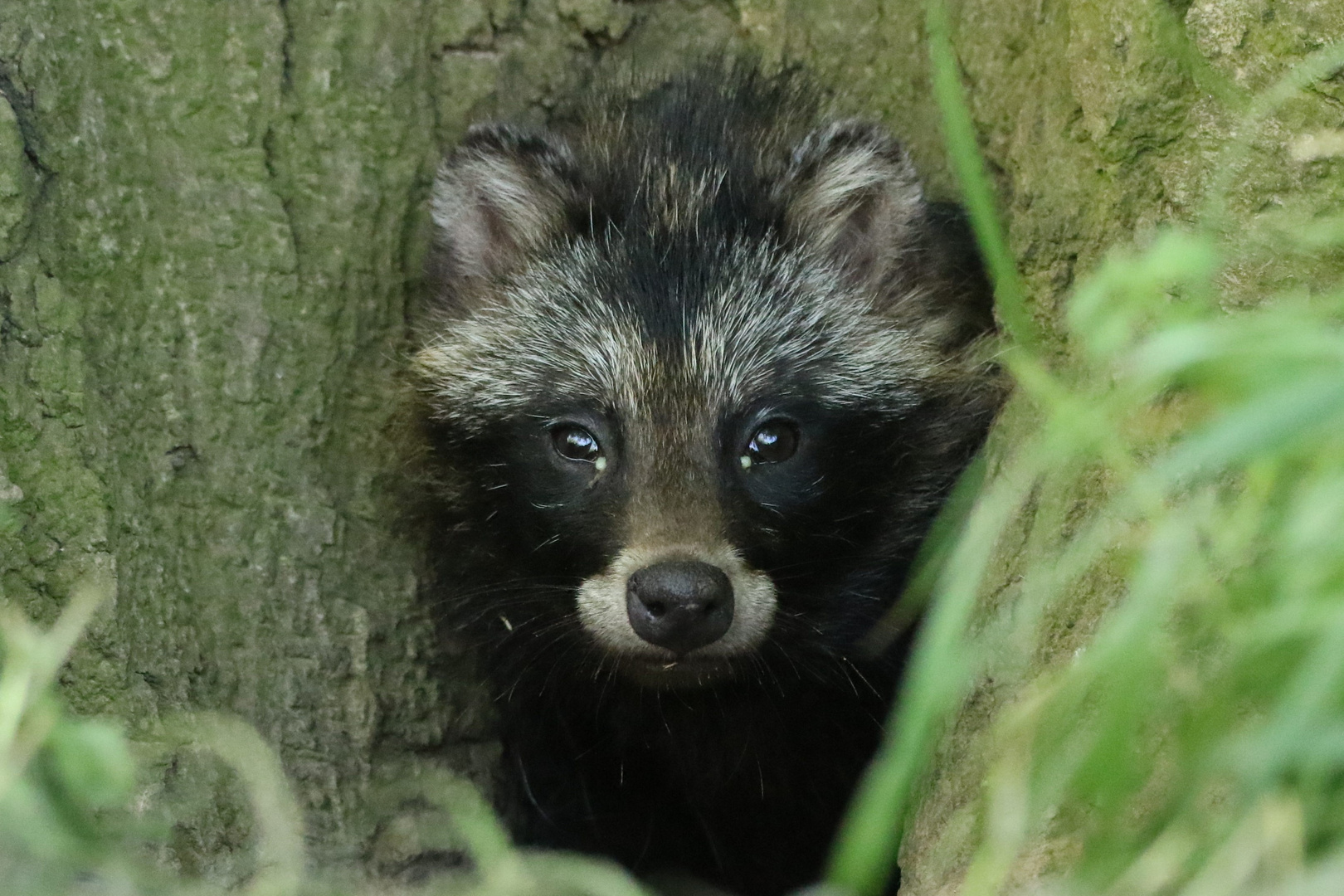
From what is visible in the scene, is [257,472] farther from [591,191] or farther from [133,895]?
[133,895]

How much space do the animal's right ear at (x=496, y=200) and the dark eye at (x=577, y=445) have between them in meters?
0.73

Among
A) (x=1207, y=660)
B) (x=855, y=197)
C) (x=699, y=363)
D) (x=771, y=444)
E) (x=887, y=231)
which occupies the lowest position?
(x=1207, y=660)

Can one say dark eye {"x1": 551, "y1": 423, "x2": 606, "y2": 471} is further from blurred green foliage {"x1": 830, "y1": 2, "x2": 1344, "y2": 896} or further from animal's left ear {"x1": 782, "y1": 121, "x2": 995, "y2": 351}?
blurred green foliage {"x1": 830, "y1": 2, "x2": 1344, "y2": 896}

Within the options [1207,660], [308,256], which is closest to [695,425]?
[308,256]

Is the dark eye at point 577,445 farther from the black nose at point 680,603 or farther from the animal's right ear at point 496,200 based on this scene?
the animal's right ear at point 496,200

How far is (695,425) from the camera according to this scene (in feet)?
15.7

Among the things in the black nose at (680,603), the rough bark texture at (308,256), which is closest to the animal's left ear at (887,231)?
the rough bark texture at (308,256)

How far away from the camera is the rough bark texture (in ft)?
14.1

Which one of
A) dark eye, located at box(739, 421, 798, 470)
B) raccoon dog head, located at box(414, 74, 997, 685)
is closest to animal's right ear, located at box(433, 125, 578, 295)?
raccoon dog head, located at box(414, 74, 997, 685)

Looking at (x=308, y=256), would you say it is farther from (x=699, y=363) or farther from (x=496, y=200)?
(x=699, y=363)

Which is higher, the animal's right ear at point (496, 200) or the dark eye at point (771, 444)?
the animal's right ear at point (496, 200)

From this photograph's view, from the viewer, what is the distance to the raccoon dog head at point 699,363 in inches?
188

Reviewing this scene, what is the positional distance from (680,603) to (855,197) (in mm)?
1724

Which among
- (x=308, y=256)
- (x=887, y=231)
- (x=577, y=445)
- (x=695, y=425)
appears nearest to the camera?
(x=695, y=425)
